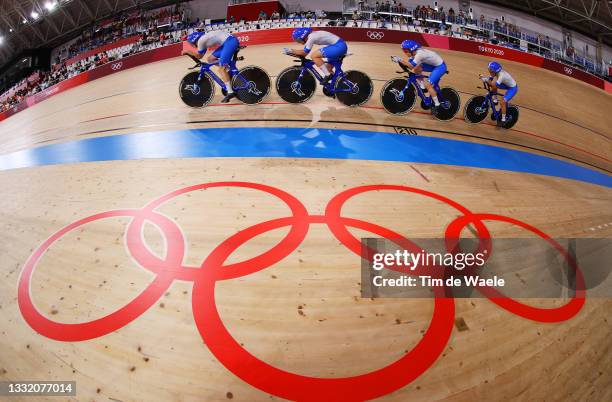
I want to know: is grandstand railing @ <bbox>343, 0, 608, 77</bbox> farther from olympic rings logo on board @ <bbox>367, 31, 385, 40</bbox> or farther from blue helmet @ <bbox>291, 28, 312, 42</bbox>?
blue helmet @ <bbox>291, 28, 312, 42</bbox>

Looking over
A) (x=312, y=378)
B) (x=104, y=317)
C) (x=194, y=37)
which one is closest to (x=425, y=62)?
(x=194, y=37)

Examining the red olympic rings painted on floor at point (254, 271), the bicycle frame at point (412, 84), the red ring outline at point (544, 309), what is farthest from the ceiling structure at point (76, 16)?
the red olympic rings painted on floor at point (254, 271)

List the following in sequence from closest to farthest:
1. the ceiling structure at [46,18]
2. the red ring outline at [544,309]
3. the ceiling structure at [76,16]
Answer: the red ring outline at [544,309] < the ceiling structure at [76,16] < the ceiling structure at [46,18]

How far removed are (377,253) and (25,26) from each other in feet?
87.5

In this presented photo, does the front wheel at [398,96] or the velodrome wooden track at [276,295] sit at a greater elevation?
the front wheel at [398,96]

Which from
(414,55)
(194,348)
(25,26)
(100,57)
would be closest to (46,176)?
(194,348)

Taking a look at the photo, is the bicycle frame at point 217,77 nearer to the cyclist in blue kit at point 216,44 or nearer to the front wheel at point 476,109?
the cyclist in blue kit at point 216,44

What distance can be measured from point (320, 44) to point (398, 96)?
1545 millimetres

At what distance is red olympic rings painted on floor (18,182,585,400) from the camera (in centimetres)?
122

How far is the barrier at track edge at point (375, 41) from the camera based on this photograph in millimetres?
9312

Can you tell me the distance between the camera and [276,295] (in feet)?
5.07

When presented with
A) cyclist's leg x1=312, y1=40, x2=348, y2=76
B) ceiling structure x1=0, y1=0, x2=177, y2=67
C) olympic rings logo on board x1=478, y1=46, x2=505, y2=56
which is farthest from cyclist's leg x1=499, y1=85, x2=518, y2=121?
ceiling structure x1=0, y1=0, x2=177, y2=67

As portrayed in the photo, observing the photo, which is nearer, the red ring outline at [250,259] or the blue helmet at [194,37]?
the red ring outline at [250,259]

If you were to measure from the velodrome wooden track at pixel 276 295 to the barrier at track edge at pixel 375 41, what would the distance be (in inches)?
317
